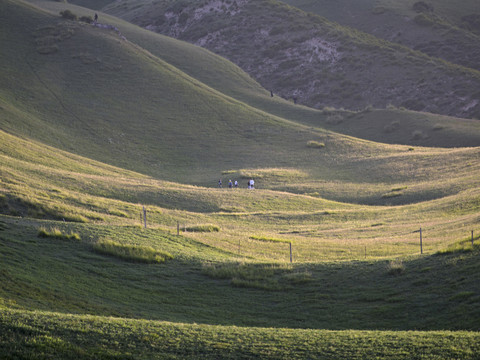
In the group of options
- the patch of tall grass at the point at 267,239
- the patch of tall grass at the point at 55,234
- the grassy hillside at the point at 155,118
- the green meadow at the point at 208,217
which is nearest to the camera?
the green meadow at the point at 208,217

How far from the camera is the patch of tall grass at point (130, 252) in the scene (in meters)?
21.2

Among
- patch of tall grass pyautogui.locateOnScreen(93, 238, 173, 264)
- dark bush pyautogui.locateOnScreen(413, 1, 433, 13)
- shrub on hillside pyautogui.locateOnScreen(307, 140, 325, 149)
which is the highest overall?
dark bush pyautogui.locateOnScreen(413, 1, 433, 13)

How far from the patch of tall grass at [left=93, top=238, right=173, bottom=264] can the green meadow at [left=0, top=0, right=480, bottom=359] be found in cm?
6

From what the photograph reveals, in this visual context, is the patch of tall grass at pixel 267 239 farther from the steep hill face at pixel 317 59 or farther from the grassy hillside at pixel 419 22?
the grassy hillside at pixel 419 22

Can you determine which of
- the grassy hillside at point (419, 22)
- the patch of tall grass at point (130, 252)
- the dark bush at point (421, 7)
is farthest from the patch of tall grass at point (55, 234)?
the dark bush at point (421, 7)

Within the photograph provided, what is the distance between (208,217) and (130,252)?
17.2 meters

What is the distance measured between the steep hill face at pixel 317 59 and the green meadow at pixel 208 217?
2135cm

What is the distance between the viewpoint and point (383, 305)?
16797mm

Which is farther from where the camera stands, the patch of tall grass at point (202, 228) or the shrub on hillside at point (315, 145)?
the shrub on hillside at point (315, 145)

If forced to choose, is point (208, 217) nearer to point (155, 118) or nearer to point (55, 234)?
point (55, 234)

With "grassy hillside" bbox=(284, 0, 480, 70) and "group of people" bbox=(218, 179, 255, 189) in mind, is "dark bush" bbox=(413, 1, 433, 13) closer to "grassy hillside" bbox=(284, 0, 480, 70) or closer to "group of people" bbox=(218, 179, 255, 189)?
"grassy hillside" bbox=(284, 0, 480, 70)

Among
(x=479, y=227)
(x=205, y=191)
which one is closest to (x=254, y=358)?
(x=479, y=227)

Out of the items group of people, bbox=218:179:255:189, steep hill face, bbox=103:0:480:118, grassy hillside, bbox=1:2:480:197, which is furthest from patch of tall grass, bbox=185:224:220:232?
steep hill face, bbox=103:0:480:118

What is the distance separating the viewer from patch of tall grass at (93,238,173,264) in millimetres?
21172
